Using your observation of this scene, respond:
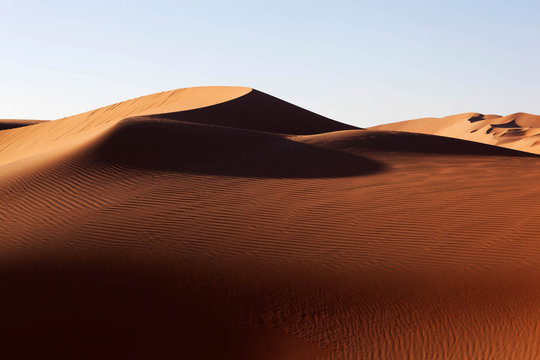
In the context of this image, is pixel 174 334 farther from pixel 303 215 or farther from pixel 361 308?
pixel 303 215

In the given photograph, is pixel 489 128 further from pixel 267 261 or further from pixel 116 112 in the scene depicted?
pixel 267 261

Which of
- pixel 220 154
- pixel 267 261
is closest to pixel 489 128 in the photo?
pixel 220 154

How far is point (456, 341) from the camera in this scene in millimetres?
5652

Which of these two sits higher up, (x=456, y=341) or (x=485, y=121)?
(x=485, y=121)

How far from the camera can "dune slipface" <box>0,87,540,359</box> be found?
18.9 ft

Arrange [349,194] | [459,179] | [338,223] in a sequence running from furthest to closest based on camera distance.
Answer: [459,179], [349,194], [338,223]

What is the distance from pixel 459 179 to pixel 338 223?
181 inches

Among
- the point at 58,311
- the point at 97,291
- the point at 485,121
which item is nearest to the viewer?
the point at 58,311

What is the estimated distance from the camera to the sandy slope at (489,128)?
51.5 metres

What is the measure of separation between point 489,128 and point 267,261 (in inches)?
2545

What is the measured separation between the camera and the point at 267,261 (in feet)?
24.2

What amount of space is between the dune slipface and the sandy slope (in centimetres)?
3764

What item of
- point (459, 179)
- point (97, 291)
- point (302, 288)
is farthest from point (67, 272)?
point (459, 179)

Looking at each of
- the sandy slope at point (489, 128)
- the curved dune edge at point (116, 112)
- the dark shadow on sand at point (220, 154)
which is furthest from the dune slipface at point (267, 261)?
the sandy slope at point (489, 128)
